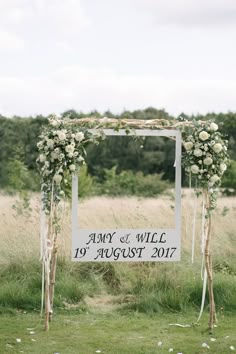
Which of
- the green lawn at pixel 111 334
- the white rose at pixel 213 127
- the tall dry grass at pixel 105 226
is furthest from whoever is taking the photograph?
the tall dry grass at pixel 105 226

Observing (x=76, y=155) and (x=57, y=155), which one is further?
(x=76, y=155)

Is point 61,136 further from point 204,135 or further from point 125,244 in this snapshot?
point 125,244

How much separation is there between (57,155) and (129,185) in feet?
50.3

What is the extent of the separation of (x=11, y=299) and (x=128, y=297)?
1438 millimetres

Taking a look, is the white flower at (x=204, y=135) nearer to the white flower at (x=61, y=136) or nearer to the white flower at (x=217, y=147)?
the white flower at (x=217, y=147)

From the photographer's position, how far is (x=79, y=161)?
697cm

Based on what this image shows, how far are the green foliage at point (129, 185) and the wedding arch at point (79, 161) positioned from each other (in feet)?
44.2

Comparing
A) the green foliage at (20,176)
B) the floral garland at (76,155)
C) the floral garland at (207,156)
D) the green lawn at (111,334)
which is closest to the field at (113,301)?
the green lawn at (111,334)

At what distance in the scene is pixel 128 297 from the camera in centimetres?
847

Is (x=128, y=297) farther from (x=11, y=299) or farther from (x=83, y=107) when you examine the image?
(x=83, y=107)

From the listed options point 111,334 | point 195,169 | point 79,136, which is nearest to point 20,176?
point 79,136

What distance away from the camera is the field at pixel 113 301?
6551 mm

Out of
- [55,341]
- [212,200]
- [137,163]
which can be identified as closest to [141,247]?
[212,200]

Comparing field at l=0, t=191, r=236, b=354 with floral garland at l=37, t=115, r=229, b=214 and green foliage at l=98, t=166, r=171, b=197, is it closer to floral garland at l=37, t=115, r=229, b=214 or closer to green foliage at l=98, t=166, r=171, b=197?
floral garland at l=37, t=115, r=229, b=214
